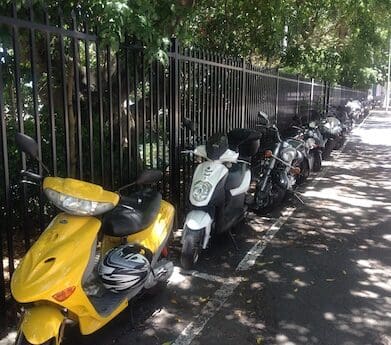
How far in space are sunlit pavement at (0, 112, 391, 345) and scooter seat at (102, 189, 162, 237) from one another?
0.82m

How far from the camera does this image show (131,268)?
3.43 m

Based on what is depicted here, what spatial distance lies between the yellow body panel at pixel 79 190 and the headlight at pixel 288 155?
15.2 feet

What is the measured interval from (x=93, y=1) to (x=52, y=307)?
2.44 meters

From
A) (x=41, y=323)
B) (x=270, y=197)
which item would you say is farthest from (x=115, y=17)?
(x=270, y=197)

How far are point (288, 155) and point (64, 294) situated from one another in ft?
17.1

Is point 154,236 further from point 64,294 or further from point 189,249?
point 64,294

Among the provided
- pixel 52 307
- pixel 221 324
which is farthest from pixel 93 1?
pixel 221 324

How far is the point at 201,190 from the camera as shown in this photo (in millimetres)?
4949

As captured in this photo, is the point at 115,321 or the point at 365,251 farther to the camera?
the point at 365,251

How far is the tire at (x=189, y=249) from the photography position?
4.76m

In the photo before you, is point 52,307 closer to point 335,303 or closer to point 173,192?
point 335,303

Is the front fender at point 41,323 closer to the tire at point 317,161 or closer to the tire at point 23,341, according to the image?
the tire at point 23,341

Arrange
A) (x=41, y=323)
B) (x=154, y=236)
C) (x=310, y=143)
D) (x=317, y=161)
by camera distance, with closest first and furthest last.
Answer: (x=41, y=323) < (x=154, y=236) < (x=310, y=143) < (x=317, y=161)

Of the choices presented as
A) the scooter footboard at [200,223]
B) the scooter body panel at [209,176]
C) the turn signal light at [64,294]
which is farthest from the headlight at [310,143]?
the turn signal light at [64,294]
